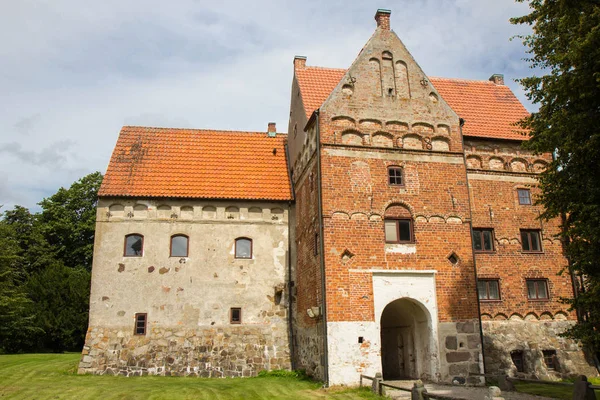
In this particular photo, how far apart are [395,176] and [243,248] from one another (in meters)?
6.98

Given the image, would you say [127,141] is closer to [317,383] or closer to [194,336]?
[194,336]

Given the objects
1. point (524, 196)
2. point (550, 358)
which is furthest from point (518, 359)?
point (524, 196)

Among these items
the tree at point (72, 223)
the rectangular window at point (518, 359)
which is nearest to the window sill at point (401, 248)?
the rectangular window at point (518, 359)

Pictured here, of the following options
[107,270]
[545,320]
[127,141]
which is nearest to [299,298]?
[107,270]

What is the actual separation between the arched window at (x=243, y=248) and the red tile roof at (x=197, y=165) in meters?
1.82

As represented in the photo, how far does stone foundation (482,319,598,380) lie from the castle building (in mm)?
51

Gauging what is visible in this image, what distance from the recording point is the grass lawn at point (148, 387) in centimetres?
1432

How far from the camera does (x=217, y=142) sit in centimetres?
2406

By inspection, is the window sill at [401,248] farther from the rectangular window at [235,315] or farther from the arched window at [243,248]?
the rectangular window at [235,315]

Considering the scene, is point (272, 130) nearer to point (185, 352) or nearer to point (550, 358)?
point (185, 352)

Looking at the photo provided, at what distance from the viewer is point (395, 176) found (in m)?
18.0

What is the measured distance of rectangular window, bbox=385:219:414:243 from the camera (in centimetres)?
1727

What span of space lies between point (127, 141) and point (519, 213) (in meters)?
17.1

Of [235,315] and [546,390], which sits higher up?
[235,315]
